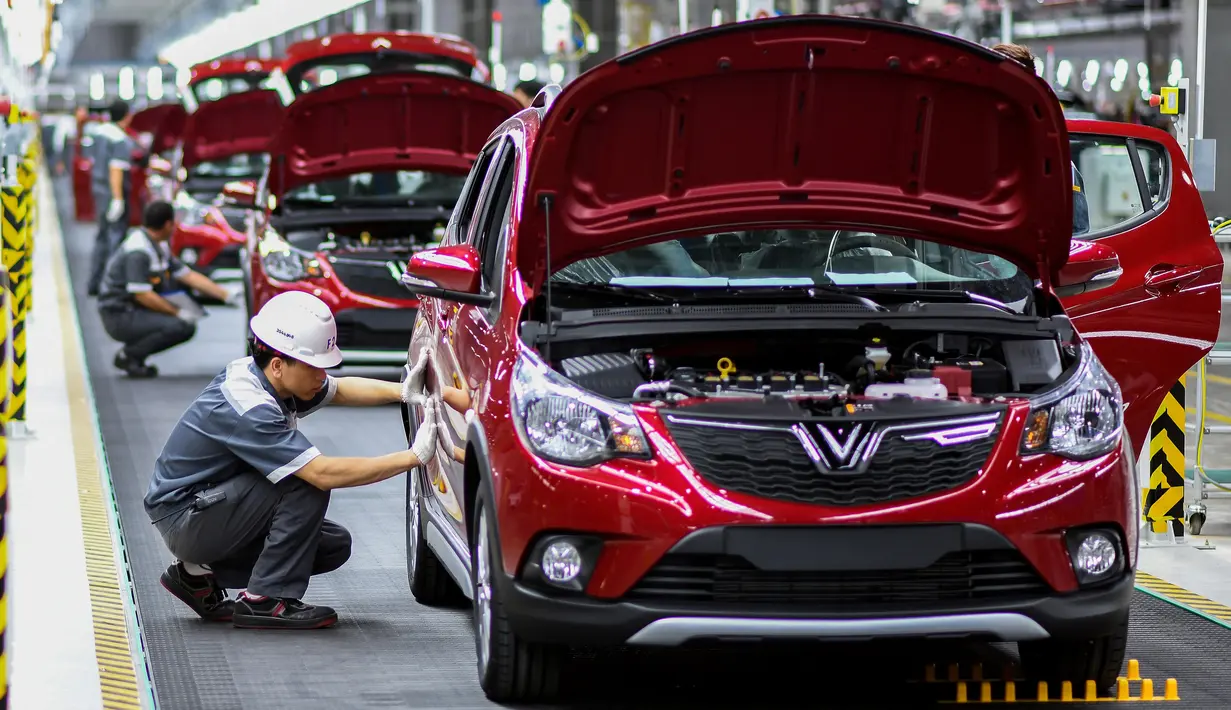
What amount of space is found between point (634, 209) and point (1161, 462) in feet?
11.0

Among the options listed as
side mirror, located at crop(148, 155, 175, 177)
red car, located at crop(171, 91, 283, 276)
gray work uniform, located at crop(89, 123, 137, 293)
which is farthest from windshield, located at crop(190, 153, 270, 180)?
side mirror, located at crop(148, 155, 175, 177)

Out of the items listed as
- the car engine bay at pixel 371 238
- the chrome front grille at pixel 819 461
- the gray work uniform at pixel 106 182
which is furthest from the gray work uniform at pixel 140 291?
the chrome front grille at pixel 819 461

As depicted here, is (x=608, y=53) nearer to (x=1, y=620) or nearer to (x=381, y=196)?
(x=381, y=196)

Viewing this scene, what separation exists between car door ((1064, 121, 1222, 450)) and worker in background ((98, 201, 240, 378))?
7759 millimetres

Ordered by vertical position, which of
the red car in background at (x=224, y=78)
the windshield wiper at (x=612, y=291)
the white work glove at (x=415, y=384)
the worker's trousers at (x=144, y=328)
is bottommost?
the worker's trousers at (x=144, y=328)

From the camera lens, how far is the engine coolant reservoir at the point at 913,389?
4.99 meters

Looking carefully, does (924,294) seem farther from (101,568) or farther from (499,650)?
(101,568)

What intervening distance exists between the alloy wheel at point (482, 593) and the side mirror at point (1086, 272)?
6.51 ft

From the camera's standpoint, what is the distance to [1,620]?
3932 millimetres

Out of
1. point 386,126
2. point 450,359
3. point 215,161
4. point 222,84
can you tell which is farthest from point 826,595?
point 222,84

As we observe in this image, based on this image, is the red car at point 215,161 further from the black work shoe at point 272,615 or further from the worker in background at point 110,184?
the black work shoe at point 272,615

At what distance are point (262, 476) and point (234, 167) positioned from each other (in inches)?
537

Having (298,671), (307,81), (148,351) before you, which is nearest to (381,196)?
(148,351)

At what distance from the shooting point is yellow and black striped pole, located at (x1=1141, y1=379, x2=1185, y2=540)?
25.1ft
